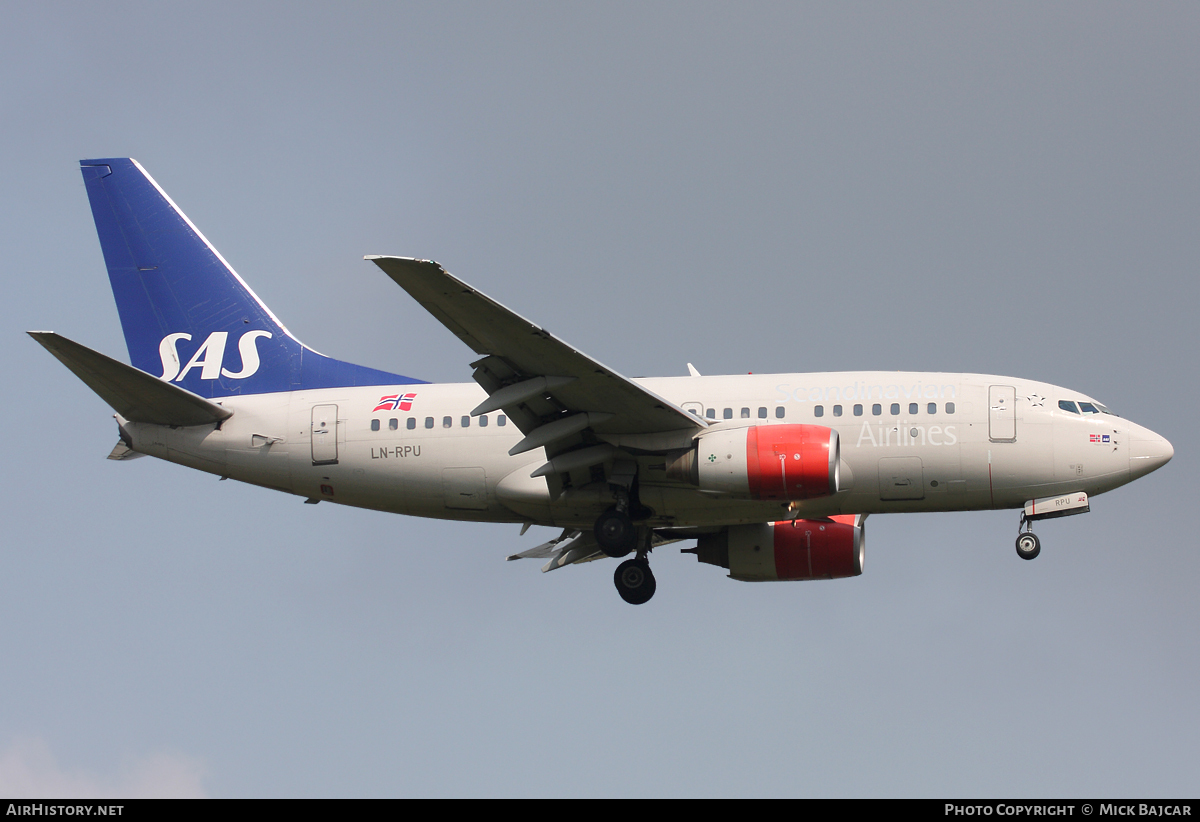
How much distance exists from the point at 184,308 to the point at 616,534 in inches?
544

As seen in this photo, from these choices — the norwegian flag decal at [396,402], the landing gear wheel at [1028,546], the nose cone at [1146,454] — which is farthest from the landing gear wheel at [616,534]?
the nose cone at [1146,454]

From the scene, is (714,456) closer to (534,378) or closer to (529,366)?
(534,378)

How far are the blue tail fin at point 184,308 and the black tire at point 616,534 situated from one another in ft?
22.3

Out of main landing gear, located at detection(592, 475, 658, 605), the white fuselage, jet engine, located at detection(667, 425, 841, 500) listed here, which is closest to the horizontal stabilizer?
the white fuselage

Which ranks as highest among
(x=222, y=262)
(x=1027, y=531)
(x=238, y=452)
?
(x=222, y=262)

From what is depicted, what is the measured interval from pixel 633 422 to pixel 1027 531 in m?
9.37

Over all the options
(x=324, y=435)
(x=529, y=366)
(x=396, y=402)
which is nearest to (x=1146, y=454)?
(x=529, y=366)

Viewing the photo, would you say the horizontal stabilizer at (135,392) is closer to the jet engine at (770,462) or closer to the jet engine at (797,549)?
the jet engine at (770,462)

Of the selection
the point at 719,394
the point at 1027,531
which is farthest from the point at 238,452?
the point at 1027,531

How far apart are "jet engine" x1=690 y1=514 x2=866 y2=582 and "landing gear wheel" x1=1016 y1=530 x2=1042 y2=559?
438cm

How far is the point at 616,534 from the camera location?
3031 centimetres

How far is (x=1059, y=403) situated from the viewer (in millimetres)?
30953
